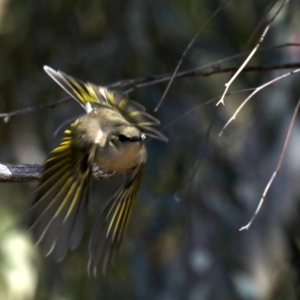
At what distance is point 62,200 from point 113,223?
28cm

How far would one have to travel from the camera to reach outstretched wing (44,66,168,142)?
1.90m

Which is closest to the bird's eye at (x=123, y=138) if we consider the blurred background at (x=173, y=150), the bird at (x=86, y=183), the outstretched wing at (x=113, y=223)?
the bird at (x=86, y=183)

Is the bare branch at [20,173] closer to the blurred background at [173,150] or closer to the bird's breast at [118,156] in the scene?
the bird's breast at [118,156]

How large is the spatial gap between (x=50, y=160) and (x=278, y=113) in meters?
1.27

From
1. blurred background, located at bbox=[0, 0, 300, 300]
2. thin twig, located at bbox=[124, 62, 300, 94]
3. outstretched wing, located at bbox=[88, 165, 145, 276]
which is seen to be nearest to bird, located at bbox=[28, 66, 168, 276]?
outstretched wing, located at bbox=[88, 165, 145, 276]

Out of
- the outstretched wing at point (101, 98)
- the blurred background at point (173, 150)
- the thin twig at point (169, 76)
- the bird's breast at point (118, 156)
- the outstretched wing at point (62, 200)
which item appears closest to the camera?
the outstretched wing at point (62, 200)

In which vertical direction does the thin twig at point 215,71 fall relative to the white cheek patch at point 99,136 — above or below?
above

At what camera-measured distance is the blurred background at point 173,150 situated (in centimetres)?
256

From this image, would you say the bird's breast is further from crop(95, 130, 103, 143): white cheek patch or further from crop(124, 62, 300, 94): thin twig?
crop(124, 62, 300, 94): thin twig

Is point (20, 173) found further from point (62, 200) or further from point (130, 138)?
point (130, 138)

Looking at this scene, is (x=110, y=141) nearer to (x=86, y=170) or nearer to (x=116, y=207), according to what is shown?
(x=86, y=170)

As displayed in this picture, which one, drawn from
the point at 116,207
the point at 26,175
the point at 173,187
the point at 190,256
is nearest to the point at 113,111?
the point at 116,207

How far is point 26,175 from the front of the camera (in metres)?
1.60

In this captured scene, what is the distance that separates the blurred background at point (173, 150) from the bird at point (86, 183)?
43 cm
